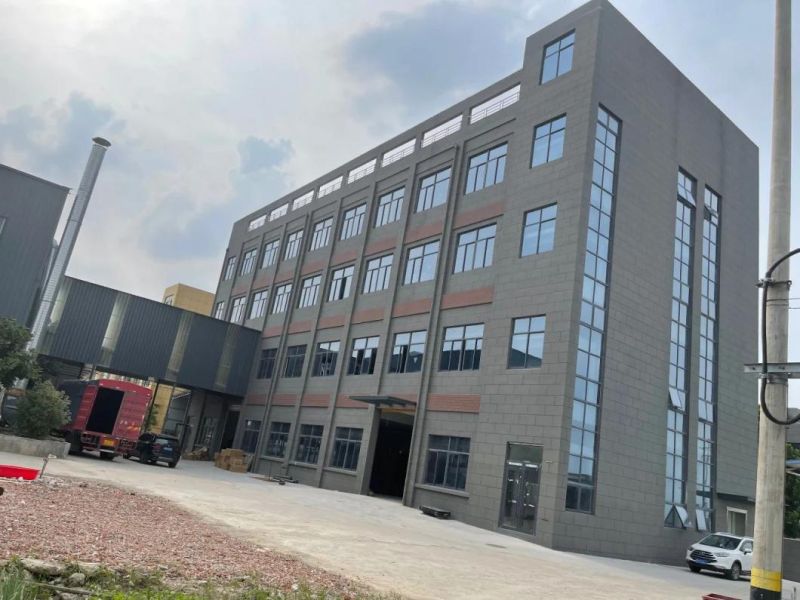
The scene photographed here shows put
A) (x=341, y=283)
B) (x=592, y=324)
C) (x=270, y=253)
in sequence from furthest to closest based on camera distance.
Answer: (x=270, y=253) < (x=341, y=283) < (x=592, y=324)

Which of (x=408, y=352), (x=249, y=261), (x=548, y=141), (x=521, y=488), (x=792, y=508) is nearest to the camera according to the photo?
(x=521, y=488)

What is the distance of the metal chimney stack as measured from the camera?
2961 cm

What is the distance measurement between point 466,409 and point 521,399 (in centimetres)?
309

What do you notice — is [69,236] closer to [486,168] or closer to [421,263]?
[421,263]

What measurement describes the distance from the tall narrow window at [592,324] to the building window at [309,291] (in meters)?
20.5

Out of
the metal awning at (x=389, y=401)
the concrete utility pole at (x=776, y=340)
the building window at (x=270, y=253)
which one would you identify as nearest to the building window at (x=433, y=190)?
the metal awning at (x=389, y=401)

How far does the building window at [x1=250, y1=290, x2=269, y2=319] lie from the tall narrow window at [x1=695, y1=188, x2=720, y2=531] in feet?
97.7

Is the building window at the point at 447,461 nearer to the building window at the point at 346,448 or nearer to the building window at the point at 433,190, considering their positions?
the building window at the point at 346,448

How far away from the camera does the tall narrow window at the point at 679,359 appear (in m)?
26.5

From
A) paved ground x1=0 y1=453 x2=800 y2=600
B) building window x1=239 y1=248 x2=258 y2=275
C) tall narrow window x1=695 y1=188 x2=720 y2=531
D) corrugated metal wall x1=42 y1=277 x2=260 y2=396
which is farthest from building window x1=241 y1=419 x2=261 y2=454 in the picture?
tall narrow window x1=695 y1=188 x2=720 y2=531

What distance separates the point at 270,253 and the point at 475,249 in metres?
24.3

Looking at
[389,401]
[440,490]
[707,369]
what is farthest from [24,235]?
[707,369]

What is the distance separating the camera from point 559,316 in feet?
77.3

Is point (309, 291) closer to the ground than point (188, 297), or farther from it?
closer to the ground
